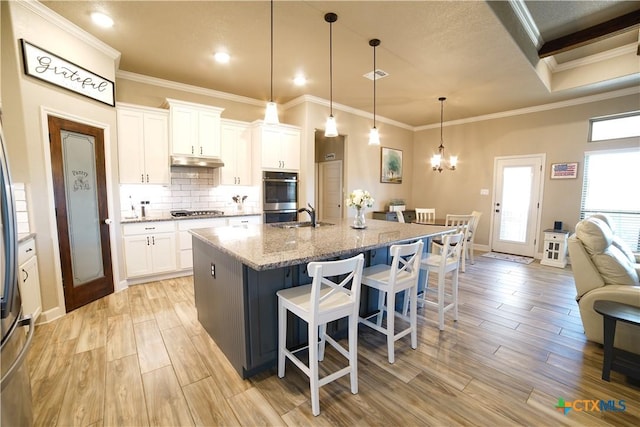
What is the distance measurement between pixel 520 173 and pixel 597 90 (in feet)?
5.52

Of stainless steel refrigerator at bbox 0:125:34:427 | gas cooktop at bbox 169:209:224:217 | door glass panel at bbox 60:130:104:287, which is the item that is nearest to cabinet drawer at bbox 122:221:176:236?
gas cooktop at bbox 169:209:224:217

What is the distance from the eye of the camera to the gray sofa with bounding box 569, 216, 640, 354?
2137 millimetres

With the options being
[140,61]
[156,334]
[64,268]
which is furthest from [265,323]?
[140,61]

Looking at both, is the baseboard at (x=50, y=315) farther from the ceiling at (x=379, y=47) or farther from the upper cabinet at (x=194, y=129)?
the ceiling at (x=379, y=47)

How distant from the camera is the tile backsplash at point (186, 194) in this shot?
13.2 feet

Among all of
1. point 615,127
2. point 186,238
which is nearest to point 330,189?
point 186,238

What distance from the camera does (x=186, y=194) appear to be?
4461mm

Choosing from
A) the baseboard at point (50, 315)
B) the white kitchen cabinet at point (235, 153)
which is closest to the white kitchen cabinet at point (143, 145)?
the white kitchen cabinet at point (235, 153)

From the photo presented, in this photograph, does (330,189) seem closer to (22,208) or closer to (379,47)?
(379,47)

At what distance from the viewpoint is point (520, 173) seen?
219 inches

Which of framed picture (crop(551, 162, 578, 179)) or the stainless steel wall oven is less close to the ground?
framed picture (crop(551, 162, 578, 179))

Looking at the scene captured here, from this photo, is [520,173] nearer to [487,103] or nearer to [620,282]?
[487,103]

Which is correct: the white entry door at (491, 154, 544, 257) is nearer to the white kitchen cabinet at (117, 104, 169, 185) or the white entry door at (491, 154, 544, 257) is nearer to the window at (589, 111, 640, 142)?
the window at (589, 111, 640, 142)

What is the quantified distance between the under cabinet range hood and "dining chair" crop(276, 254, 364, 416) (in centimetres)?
293
